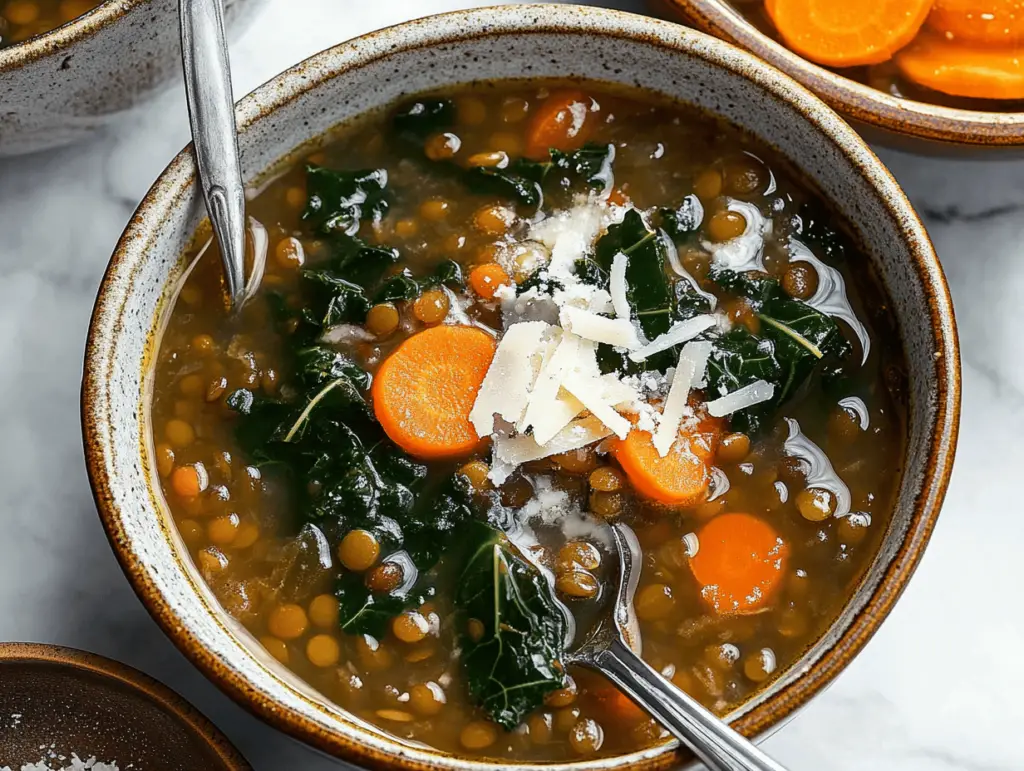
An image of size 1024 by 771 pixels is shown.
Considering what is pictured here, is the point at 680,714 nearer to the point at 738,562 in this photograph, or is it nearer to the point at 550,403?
the point at 738,562

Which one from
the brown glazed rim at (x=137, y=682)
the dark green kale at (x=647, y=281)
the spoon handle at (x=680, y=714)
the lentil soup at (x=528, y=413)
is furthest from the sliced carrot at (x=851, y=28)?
the brown glazed rim at (x=137, y=682)

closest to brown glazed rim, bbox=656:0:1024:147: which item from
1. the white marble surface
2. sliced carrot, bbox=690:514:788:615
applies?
the white marble surface

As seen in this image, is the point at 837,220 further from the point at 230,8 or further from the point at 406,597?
the point at 230,8

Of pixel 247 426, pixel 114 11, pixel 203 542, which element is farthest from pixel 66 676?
pixel 114 11

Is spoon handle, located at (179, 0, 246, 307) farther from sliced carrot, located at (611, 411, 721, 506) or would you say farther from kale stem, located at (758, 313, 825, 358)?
kale stem, located at (758, 313, 825, 358)

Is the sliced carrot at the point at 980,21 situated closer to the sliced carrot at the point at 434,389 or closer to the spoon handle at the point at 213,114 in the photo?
the sliced carrot at the point at 434,389
